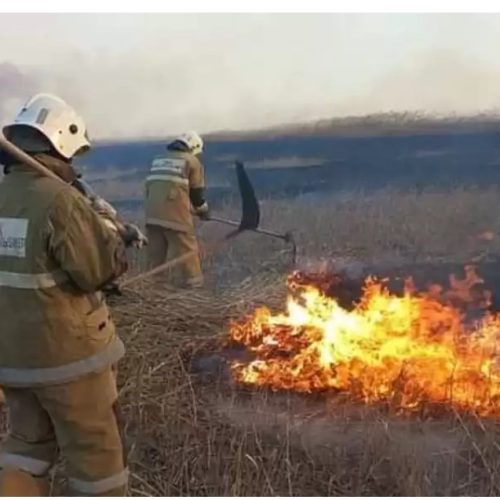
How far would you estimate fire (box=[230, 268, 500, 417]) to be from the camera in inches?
143

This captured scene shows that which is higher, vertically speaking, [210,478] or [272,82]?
[272,82]

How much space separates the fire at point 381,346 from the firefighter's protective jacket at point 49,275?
91 cm

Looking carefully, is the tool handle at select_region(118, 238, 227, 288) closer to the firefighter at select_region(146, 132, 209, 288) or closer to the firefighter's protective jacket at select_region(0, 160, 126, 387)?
the firefighter at select_region(146, 132, 209, 288)

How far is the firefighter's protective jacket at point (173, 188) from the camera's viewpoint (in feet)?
12.7

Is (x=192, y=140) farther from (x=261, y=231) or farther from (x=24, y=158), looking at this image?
(x=24, y=158)

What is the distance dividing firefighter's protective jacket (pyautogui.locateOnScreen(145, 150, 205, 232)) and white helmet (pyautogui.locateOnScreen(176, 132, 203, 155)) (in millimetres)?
30

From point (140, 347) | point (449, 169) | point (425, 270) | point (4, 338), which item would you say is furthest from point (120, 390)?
point (449, 169)

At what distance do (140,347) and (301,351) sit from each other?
2.24 ft

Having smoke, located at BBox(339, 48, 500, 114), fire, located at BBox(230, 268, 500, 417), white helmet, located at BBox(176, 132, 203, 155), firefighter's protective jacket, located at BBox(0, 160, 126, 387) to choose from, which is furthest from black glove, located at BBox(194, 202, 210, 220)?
firefighter's protective jacket, located at BBox(0, 160, 126, 387)

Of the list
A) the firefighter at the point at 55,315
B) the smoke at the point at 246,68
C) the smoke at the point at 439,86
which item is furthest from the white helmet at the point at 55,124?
the smoke at the point at 439,86

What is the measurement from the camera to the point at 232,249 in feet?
13.0

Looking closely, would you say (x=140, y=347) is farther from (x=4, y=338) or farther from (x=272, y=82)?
(x=272, y=82)

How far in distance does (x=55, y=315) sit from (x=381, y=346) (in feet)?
4.44

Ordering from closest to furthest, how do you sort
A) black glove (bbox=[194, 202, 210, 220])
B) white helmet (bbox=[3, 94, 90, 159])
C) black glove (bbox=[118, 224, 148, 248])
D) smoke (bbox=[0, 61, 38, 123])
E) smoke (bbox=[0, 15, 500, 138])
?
white helmet (bbox=[3, 94, 90, 159]), black glove (bbox=[118, 224, 148, 248]), smoke (bbox=[0, 15, 500, 138]), smoke (bbox=[0, 61, 38, 123]), black glove (bbox=[194, 202, 210, 220])
